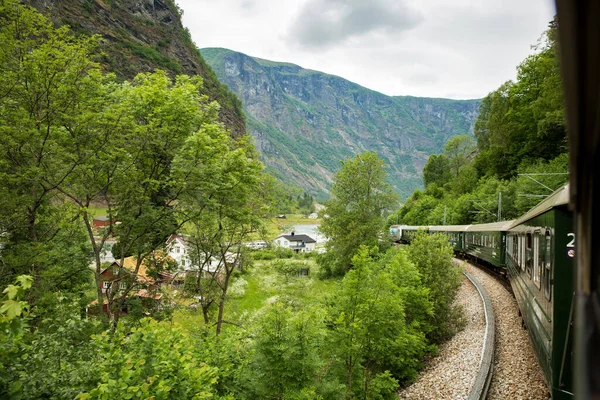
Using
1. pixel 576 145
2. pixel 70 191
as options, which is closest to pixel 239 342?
pixel 70 191

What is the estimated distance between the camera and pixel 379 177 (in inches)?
1375

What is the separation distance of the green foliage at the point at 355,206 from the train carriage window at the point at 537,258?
2506 cm

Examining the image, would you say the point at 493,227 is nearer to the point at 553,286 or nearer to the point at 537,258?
the point at 537,258

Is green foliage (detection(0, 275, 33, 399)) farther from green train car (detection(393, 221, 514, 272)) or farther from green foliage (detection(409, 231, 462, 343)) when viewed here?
green train car (detection(393, 221, 514, 272))

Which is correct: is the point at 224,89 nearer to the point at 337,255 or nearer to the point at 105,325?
the point at 337,255

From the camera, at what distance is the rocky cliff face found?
6356 cm

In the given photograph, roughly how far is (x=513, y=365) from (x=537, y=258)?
4548 millimetres

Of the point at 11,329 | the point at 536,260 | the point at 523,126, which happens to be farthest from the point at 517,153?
the point at 11,329

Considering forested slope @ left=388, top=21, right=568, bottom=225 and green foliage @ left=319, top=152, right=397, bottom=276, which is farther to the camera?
green foliage @ left=319, top=152, right=397, bottom=276

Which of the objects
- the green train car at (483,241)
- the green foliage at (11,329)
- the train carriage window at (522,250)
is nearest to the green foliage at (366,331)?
the train carriage window at (522,250)

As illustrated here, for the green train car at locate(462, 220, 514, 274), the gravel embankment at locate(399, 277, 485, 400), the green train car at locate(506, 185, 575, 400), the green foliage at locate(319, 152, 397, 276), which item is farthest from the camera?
the green foliage at locate(319, 152, 397, 276)

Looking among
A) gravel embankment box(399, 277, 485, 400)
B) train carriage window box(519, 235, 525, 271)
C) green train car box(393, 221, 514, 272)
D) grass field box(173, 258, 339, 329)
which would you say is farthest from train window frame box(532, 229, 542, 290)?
grass field box(173, 258, 339, 329)

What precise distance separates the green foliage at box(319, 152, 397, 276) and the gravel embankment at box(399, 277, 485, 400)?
57.6 feet

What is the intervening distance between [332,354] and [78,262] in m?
8.31
